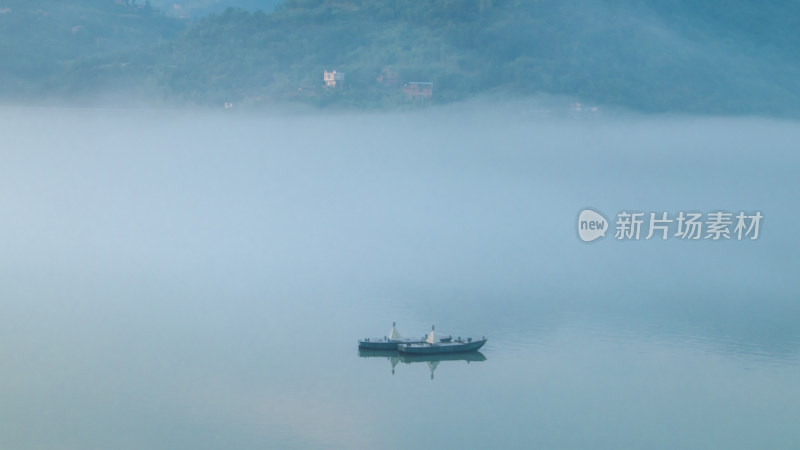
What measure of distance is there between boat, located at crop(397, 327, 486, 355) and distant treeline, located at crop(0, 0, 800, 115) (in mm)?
18382

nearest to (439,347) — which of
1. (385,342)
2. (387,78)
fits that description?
(385,342)

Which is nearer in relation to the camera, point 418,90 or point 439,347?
point 439,347

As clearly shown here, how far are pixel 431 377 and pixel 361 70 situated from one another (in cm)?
1945

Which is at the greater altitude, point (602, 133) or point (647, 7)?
point (647, 7)

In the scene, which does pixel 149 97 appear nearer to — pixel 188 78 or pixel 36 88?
pixel 188 78

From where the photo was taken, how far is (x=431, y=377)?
7.97 metres

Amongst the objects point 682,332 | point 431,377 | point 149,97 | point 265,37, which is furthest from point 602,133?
point 431,377

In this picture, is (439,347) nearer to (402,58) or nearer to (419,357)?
(419,357)

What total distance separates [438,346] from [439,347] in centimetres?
1

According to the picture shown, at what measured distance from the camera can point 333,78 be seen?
26.8 meters

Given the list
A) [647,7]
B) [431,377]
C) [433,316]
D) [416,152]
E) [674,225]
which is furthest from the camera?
[647,7]

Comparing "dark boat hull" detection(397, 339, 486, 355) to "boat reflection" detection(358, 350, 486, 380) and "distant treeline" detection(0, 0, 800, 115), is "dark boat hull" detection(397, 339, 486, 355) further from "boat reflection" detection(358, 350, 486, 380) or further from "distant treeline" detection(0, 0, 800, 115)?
"distant treeline" detection(0, 0, 800, 115)

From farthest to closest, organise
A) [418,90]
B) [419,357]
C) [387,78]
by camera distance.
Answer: [387,78] → [418,90] → [419,357]

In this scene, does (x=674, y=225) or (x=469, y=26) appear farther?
(x=469, y=26)
